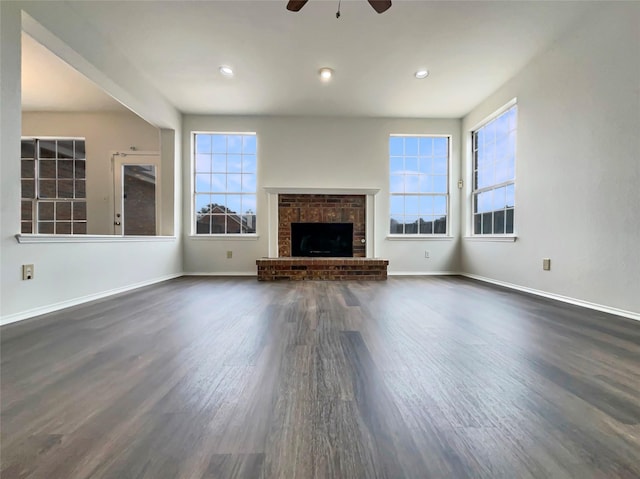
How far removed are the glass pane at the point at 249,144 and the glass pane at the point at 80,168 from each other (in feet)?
8.69

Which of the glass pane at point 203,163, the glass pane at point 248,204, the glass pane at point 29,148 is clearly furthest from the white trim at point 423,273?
the glass pane at point 29,148

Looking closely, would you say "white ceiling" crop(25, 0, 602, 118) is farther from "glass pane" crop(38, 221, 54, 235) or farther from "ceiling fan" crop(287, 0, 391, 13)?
"glass pane" crop(38, 221, 54, 235)

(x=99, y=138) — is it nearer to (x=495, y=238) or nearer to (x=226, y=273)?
(x=226, y=273)

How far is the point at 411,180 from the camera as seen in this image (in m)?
4.86

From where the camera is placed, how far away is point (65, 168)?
4625 mm

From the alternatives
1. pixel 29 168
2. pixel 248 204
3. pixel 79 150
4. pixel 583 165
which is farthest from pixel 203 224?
pixel 583 165

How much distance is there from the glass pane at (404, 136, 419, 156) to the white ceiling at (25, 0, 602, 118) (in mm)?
753

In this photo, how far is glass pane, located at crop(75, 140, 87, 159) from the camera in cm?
465

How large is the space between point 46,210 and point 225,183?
290 centimetres

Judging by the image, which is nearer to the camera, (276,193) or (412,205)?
(276,193)

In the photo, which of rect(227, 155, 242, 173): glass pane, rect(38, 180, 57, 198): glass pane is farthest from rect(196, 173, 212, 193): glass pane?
rect(38, 180, 57, 198): glass pane

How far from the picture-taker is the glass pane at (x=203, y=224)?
4.74 m

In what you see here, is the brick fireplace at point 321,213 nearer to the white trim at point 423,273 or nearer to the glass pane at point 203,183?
the white trim at point 423,273

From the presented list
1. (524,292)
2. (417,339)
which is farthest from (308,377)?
(524,292)
